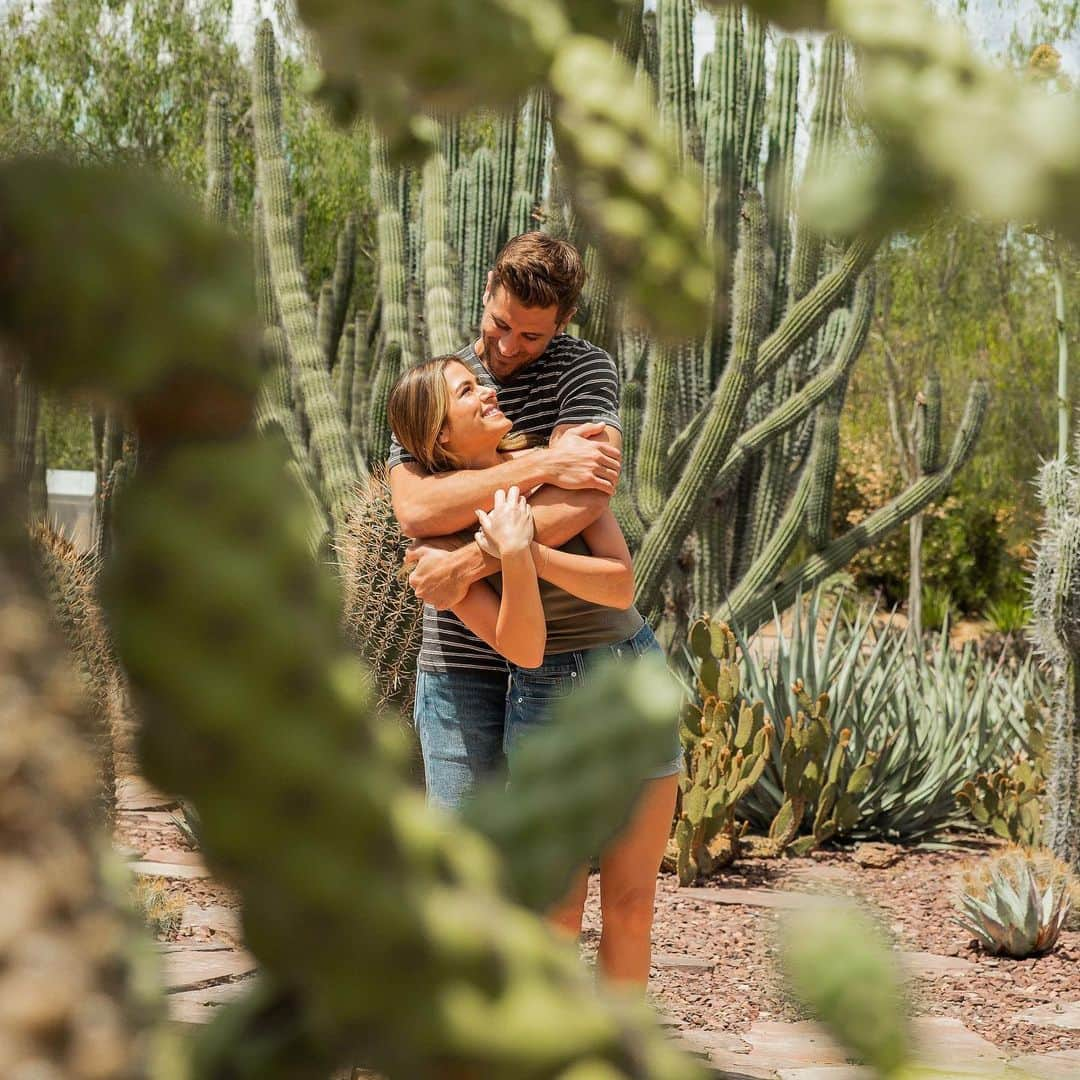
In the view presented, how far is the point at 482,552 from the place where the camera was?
9.07 feet

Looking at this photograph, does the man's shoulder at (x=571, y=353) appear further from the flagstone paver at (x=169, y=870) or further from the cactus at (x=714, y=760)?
the flagstone paver at (x=169, y=870)

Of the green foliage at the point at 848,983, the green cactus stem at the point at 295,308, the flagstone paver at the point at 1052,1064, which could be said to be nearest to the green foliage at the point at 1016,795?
the flagstone paver at the point at 1052,1064

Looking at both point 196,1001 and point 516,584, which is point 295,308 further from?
point 516,584

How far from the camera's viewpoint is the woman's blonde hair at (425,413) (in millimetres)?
2881

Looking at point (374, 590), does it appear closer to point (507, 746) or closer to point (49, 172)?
point (507, 746)

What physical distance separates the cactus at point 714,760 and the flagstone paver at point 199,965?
2042mm

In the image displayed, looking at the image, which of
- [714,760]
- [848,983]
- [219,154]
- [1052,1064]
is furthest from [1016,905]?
[219,154]

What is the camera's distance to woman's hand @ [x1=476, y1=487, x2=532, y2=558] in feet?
8.82

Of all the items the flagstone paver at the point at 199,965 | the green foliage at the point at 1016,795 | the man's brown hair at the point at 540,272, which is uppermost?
the man's brown hair at the point at 540,272

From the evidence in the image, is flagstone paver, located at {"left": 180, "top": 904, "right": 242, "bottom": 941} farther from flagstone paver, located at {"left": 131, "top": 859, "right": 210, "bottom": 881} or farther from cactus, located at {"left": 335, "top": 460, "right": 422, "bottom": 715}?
cactus, located at {"left": 335, "top": 460, "right": 422, "bottom": 715}

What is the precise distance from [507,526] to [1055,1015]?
2838mm

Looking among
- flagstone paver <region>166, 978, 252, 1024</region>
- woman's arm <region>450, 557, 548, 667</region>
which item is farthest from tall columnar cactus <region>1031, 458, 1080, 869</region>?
flagstone paver <region>166, 978, 252, 1024</region>

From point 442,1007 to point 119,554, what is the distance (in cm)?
15

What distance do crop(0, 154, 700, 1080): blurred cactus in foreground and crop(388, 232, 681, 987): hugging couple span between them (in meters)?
2.28
